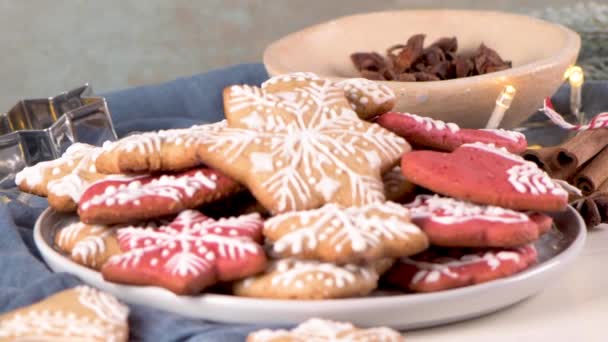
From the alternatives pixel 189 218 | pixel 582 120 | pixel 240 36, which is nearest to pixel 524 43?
pixel 582 120

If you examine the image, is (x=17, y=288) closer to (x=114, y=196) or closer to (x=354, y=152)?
(x=114, y=196)

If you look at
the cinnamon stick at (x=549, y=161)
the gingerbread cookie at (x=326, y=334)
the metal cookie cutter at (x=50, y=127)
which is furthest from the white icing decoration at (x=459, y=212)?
the metal cookie cutter at (x=50, y=127)

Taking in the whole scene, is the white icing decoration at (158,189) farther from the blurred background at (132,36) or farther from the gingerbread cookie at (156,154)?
the blurred background at (132,36)

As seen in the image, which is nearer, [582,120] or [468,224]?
[468,224]

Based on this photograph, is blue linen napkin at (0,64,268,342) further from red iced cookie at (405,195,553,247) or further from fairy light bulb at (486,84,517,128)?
fairy light bulb at (486,84,517,128)

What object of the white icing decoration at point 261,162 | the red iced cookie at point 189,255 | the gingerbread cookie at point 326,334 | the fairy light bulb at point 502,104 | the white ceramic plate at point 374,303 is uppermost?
the white icing decoration at point 261,162
